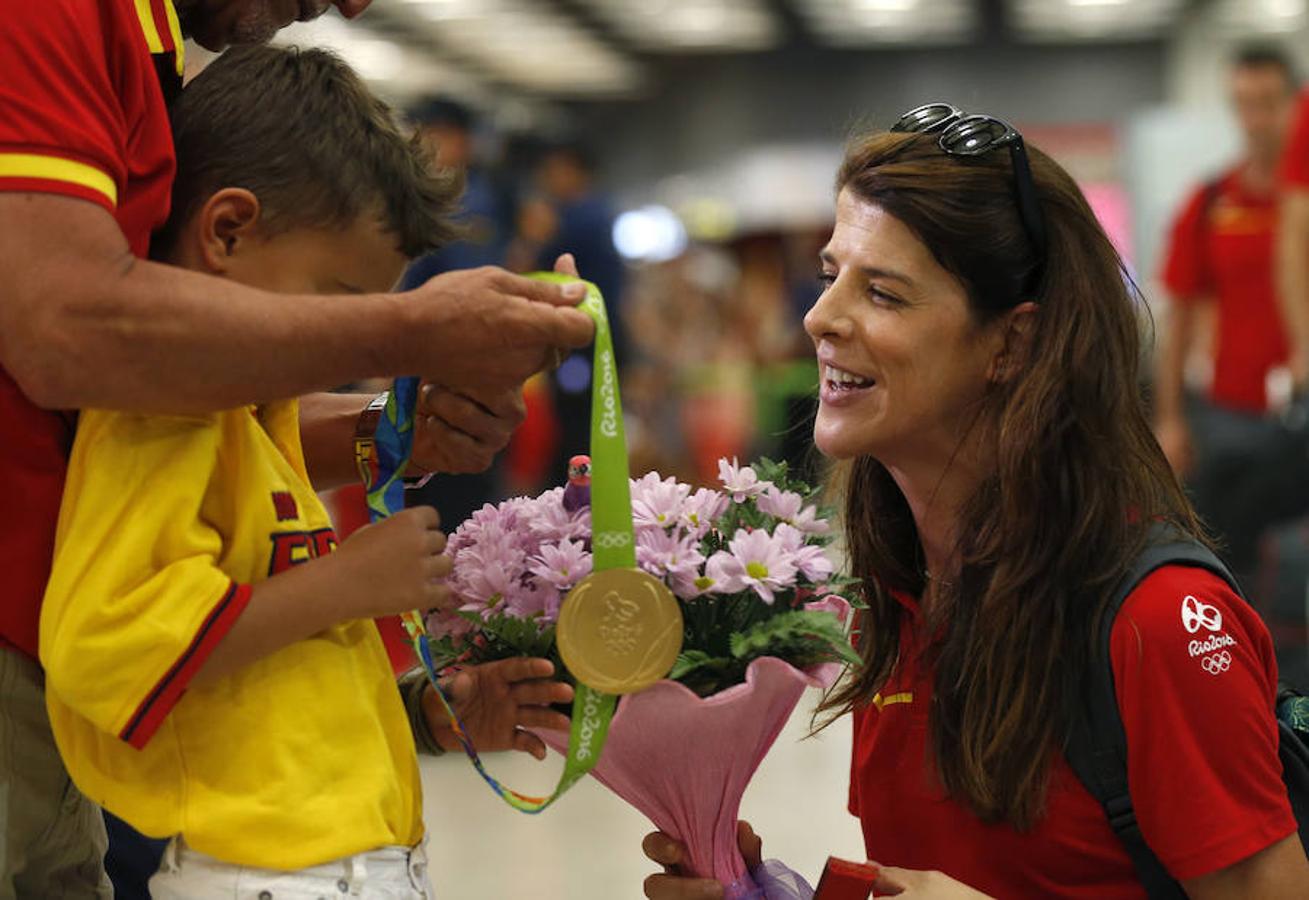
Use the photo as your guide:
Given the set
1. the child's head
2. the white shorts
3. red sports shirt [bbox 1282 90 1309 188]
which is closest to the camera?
the white shorts

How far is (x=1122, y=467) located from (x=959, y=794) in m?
0.47

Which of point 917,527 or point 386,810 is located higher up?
point 917,527

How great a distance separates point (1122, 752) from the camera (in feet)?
6.39

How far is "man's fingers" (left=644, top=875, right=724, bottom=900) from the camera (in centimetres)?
195

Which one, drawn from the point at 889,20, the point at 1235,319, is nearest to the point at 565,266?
the point at 1235,319

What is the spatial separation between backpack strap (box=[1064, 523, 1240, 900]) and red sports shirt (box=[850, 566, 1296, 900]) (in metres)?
0.01

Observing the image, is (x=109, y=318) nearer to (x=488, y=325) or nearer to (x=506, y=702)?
(x=488, y=325)

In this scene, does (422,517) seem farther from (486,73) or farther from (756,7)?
(486,73)

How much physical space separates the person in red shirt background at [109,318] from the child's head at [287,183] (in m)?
0.06

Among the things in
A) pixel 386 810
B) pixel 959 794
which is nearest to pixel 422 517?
pixel 386 810

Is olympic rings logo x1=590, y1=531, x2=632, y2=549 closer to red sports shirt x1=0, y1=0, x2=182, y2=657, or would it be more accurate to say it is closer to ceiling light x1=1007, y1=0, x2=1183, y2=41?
red sports shirt x1=0, y1=0, x2=182, y2=657

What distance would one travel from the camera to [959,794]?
207 centimetres

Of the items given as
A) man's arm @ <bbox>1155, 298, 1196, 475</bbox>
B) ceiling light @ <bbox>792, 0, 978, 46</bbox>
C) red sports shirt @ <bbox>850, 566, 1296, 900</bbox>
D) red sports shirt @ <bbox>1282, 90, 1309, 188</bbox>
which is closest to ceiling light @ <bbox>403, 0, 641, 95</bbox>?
ceiling light @ <bbox>792, 0, 978, 46</bbox>

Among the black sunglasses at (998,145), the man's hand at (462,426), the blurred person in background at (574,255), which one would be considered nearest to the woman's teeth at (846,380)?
the black sunglasses at (998,145)
